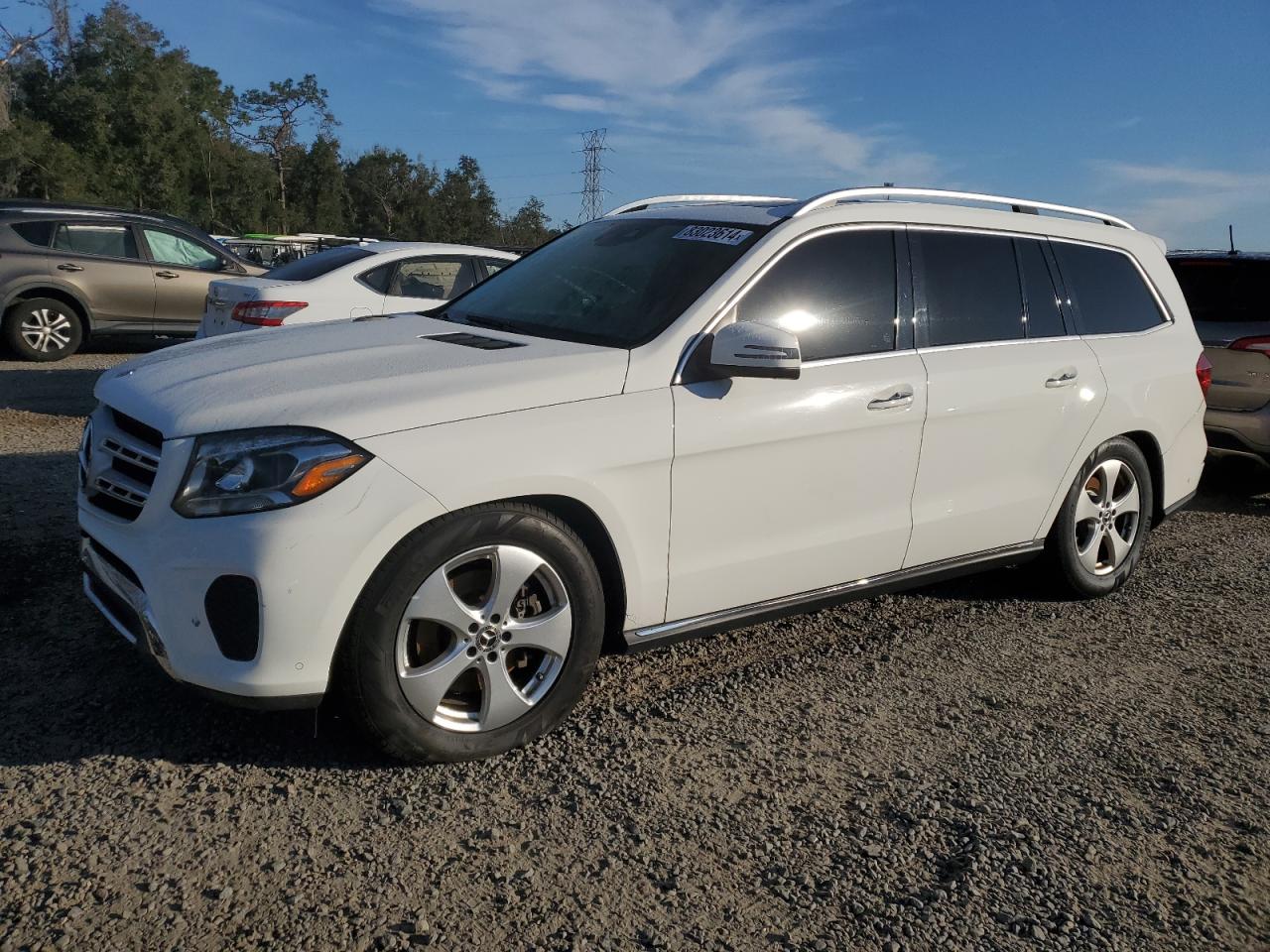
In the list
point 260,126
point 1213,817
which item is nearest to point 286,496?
point 1213,817

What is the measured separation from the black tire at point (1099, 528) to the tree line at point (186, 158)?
149 ft

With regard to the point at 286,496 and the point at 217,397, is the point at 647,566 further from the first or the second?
the point at 217,397

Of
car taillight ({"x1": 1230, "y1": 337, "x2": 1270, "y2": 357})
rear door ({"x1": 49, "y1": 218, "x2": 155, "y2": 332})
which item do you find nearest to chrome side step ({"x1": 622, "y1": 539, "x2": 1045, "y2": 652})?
car taillight ({"x1": 1230, "y1": 337, "x2": 1270, "y2": 357})

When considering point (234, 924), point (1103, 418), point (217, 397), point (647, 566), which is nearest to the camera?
point (234, 924)

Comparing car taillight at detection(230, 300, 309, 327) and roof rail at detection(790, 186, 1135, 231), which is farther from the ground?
roof rail at detection(790, 186, 1135, 231)

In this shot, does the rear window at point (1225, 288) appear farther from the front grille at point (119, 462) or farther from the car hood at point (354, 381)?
the front grille at point (119, 462)

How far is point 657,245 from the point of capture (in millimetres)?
4227

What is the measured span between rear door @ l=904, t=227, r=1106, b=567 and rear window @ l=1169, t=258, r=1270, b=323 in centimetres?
346

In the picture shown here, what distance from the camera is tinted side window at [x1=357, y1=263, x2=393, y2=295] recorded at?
9047 millimetres

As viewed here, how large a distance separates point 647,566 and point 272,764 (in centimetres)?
130

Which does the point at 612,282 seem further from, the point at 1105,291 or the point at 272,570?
the point at 1105,291

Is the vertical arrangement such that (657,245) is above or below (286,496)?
above

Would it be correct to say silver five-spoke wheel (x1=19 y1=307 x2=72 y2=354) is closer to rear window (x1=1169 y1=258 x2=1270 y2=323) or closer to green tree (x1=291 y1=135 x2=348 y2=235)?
rear window (x1=1169 y1=258 x2=1270 y2=323)

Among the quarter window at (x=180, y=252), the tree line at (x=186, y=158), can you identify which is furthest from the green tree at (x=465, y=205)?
the quarter window at (x=180, y=252)
